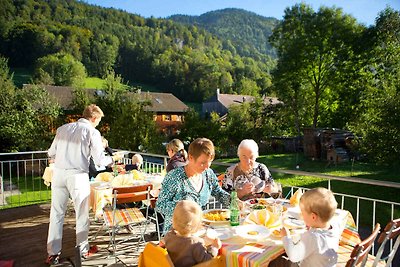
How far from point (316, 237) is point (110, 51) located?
63.9 m

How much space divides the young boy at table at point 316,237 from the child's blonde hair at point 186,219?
1.79 ft

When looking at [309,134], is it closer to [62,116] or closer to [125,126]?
[125,126]

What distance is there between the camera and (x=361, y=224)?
9.60m

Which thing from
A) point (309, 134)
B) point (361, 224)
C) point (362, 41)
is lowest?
point (361, 224)

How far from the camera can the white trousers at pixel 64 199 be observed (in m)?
3.90

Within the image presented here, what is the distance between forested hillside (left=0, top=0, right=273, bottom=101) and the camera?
57125 millimetres

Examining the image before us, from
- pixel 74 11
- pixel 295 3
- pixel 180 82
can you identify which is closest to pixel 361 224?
pixel 295 3

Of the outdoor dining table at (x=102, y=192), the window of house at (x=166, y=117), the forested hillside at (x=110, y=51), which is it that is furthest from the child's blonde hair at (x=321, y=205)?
the forested hillside at (x=110, y=51)

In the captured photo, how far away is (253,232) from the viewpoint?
7.91 ft

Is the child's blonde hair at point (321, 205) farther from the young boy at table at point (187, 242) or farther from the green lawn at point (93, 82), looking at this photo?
the green lawn at point (93, 82)

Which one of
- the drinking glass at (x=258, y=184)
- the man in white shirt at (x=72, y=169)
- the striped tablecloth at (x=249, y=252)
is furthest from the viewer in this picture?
the man in white shirt at (x=72, y=169)

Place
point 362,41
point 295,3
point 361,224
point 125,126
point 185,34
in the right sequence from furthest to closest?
point 185,34 < point 295,3 < point 362,41 < point 125,126 < point 361,224

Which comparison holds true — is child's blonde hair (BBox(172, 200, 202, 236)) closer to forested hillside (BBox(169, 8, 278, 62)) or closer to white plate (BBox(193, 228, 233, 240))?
white plate (BBox(193, 228, 233, 240))

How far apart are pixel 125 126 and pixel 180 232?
15.6 meters
